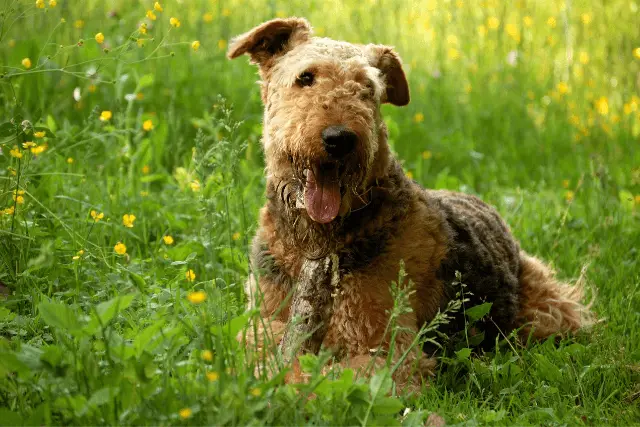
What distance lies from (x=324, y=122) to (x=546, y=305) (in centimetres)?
180

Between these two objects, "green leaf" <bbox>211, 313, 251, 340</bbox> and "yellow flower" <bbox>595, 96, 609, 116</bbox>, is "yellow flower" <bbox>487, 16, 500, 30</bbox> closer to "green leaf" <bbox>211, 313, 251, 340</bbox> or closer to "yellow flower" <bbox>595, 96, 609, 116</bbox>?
"yellow flower" <bbox>595, 96, 609, 116</bbox>

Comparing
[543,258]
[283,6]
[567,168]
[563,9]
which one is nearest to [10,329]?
[543,258]

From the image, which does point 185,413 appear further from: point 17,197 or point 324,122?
point 17,197

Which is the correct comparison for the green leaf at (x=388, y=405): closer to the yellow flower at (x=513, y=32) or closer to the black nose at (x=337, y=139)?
the black nose at (x=337, y=139)

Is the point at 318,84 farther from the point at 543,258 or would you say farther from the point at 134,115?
the point at 134,115

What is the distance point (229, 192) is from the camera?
411cm

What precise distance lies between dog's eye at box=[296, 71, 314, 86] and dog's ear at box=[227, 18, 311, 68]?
414 millimetres

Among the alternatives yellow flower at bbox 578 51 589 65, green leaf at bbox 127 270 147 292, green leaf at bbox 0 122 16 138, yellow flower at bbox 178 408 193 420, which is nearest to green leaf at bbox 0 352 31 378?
yellow flower at bbox 178 408 193 420

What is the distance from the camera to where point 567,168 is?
705 cm

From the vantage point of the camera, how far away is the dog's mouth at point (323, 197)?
3.52 m

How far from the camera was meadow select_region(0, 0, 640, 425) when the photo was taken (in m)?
2.76

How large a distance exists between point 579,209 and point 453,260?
8.06 feet

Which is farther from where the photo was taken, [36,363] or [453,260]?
[453,260]

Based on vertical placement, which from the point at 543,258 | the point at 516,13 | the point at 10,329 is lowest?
the point at 543,258
